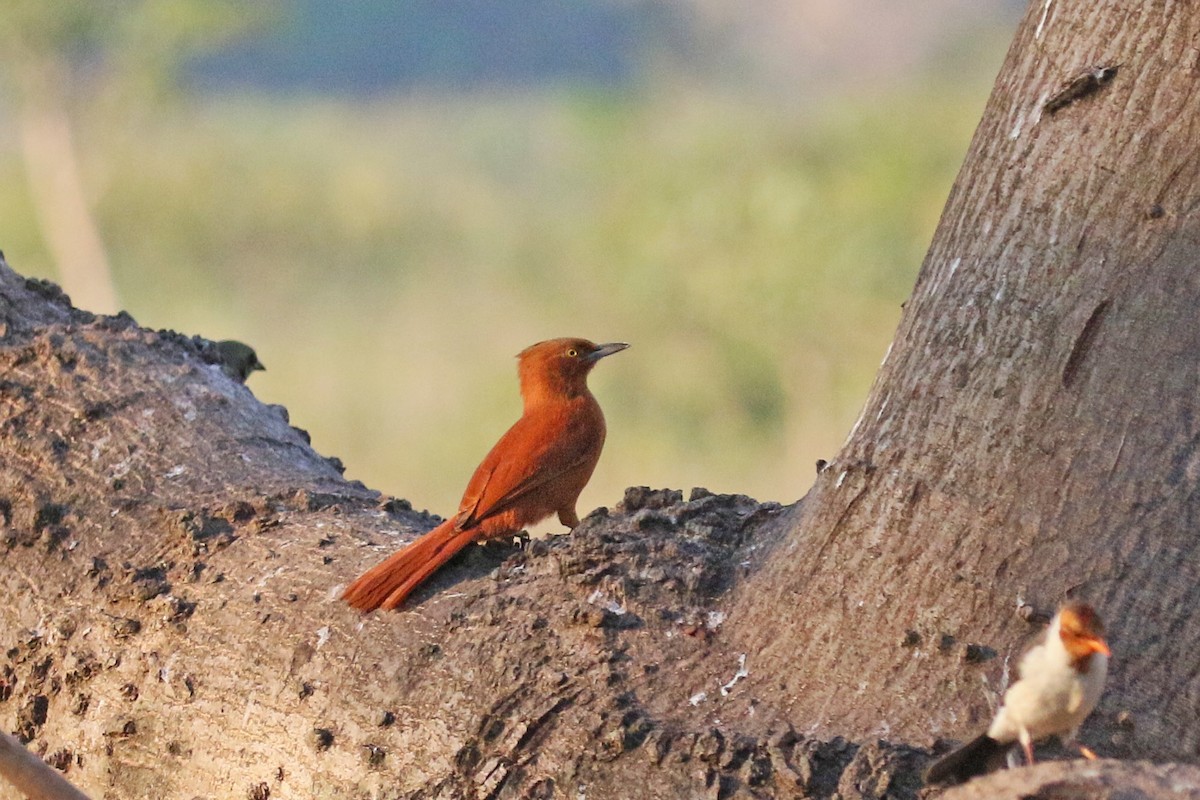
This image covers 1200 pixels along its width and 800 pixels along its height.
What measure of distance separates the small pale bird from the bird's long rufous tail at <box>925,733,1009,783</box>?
7.16 ft

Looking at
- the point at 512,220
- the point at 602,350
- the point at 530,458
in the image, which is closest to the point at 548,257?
the point at 512,220

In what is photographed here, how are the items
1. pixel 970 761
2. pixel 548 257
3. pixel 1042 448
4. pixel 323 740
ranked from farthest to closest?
pixel 548 257 → pixel 323 740 → pixel 1042 448 → pixel 970 761

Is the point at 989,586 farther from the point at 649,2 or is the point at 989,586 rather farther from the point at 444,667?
the point at 649,2

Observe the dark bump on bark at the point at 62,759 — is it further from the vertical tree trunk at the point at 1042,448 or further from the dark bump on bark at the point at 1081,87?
the dark bump on bark at the point at 1081,87

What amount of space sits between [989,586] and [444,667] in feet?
3.02

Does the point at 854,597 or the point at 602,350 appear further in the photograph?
the point at 602,350

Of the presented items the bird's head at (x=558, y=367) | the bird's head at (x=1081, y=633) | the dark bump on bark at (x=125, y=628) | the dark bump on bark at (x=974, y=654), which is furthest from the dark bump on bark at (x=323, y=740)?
the bird's head at (x=558, y=367)

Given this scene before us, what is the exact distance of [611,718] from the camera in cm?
244

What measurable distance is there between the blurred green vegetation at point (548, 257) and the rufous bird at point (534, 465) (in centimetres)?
883

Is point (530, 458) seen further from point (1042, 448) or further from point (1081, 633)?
point (1081, 633)

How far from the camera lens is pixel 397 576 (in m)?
2.84

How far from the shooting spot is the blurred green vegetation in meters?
14.8

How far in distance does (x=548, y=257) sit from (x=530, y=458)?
14813 millimetres

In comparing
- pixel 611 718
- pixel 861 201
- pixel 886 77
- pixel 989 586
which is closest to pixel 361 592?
pixel 611 718
